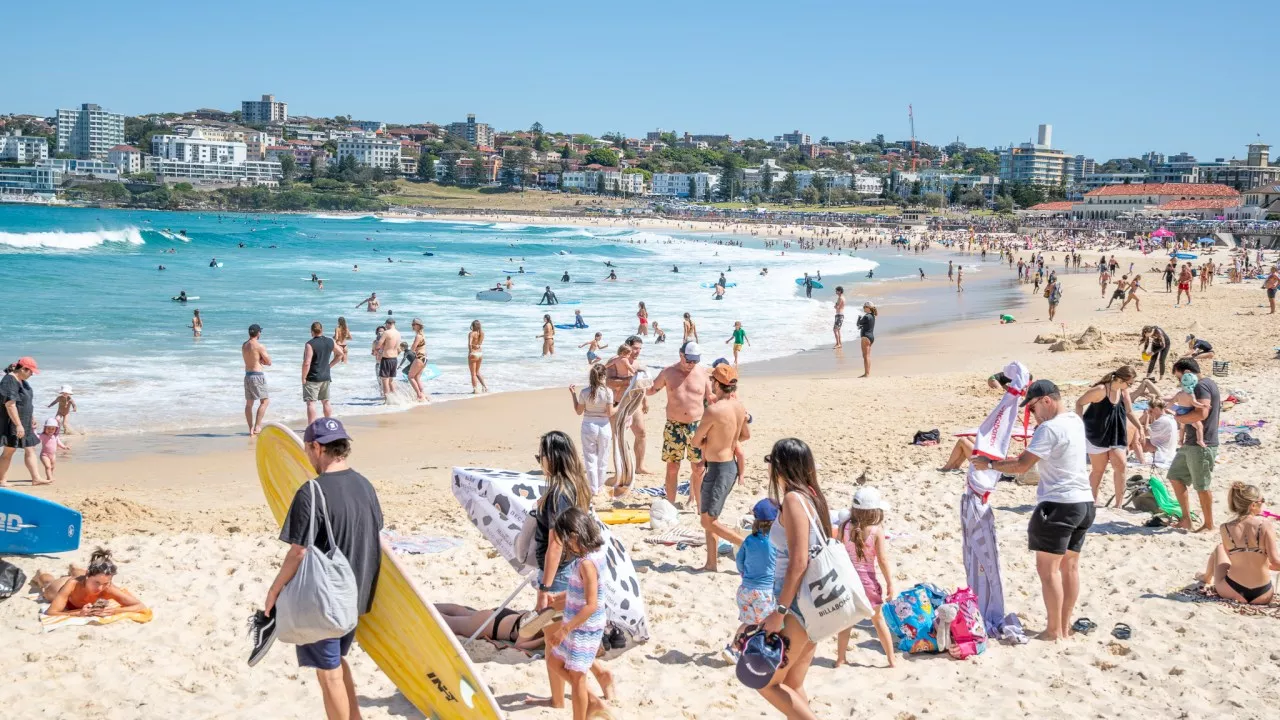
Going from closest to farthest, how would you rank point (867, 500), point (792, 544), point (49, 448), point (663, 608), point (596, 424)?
point (792, 544), point (867, 500), point (663, 608), point (596, 424), point (49, 448)

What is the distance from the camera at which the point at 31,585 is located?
6.21m

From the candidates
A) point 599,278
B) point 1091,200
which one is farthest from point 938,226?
point 599,278

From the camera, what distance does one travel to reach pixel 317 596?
386 cm

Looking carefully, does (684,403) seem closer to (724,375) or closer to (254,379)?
(724,375)

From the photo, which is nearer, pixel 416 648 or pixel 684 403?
pixel 416 648

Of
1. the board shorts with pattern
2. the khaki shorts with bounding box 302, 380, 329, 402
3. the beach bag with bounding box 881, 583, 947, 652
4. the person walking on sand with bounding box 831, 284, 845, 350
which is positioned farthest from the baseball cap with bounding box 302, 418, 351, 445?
the person walking on sand with bounding box 831, 284, 845, 350

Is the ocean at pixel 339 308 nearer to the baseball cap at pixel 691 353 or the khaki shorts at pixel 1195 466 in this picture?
the baseball cap at pixel 691 353

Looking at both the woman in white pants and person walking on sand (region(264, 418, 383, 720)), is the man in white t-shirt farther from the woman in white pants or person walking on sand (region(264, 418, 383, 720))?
the woman in white pants

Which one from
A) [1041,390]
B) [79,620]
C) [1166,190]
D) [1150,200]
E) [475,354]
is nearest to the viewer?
[1041,390]

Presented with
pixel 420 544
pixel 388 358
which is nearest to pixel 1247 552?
pixel 420 544

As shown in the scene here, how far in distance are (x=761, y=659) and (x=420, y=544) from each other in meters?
3.85

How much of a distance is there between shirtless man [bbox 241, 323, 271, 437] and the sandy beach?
0.38m

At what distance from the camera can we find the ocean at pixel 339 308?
16.2 metres

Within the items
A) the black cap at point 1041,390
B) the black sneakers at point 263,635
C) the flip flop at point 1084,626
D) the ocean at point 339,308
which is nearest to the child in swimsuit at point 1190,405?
the flip flop at point 1084,626
